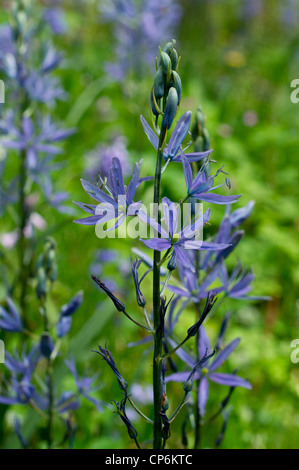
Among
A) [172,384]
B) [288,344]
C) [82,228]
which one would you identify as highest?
[82,228]

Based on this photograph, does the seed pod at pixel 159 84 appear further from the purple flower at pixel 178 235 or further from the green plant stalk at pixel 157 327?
the purple flower at pixel 178 235

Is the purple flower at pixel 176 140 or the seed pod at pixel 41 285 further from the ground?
the purple flower at pixel 176 140

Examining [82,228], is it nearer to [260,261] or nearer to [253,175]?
[260,261]

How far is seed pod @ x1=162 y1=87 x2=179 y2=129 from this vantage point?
0.89 m

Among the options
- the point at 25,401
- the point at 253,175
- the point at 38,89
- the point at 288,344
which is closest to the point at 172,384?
the point at 288,344

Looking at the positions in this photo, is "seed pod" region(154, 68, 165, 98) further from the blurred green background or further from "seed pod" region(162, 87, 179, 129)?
the blurred green background

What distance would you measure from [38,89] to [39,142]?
0.24 metres

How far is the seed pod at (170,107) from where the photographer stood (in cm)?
89

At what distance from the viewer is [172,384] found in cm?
227

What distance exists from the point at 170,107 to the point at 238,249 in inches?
87.8

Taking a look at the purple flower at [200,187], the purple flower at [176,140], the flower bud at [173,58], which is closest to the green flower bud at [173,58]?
the flower bud at [173,58]

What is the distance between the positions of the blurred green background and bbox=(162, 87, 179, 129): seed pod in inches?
42.7

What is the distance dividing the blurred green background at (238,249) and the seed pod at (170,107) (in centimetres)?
108

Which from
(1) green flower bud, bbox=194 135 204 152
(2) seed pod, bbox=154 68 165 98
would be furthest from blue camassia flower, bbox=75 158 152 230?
(1) green flower bud, bbox=194 135 204 152
